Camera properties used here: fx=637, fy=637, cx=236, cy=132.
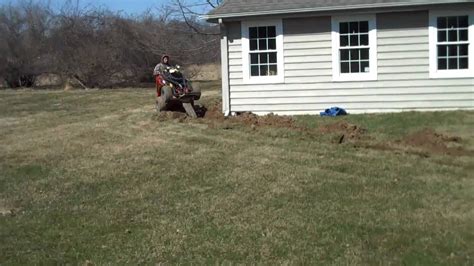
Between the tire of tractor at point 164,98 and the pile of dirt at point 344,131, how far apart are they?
14.0ft

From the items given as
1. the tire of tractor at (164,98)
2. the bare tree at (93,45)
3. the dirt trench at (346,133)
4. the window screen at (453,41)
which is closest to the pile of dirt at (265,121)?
the dirt trench at (346,133)

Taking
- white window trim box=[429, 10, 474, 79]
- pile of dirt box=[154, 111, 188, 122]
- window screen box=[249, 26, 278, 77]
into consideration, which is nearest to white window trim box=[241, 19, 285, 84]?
window screen box=[249, 26, 278, 77]

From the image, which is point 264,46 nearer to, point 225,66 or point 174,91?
point 225,66

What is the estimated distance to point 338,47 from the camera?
613 inches

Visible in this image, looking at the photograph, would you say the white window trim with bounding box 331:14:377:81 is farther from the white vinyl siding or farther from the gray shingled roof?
the gray shingled roof

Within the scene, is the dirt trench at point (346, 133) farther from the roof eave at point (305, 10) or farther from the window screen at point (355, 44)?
the roof eave at point (305, 10)

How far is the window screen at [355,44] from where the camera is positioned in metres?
15.5

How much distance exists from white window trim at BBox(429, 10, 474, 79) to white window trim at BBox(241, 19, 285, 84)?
141 inches

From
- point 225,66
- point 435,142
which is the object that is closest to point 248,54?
point 225,66

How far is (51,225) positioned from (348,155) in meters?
5.23

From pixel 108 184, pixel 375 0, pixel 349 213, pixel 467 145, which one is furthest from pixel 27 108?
pixel 349 213

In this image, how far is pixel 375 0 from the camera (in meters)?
15.2

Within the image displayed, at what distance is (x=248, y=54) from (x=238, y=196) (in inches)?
338

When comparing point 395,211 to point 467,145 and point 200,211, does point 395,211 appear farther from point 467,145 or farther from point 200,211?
point 467,145
